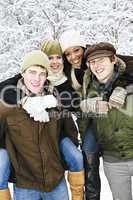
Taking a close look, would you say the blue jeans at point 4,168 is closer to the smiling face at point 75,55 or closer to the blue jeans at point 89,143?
the blue jeans at point 89,143

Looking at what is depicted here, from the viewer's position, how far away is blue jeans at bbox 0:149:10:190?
2719mm

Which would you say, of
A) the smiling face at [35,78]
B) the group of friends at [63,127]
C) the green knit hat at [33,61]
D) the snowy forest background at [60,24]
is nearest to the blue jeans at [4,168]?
the group of friends at [63,127]

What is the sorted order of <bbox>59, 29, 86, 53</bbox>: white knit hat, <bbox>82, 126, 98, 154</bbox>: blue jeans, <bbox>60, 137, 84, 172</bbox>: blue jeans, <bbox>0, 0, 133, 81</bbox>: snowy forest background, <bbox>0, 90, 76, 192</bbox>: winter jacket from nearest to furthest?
1. <bbox>0, 90, 76, 192</bbox>: winter jacket
2. <bbox>60, 137, 84, 172</bbox>: blue jeans
3. <bbox>82, 126, 98, 154</bbox>: blue jeans
4. <bbox>59, 29, 86, 53</bbox>: white knit hat
5. <bbox>0, 0, 133, 81</bbox>: snowy forest background

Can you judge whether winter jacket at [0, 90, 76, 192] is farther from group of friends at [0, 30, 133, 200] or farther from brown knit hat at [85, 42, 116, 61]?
brown knit hat at [85, 42, 116, 61]

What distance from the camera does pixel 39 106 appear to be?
270 cm

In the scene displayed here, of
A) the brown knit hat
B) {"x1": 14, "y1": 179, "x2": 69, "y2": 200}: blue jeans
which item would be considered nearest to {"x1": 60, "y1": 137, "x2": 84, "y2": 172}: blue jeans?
{"x1": 14, "y1": 179, "x2": 69, "y2": 200}: blue jeans

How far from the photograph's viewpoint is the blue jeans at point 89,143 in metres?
3.20

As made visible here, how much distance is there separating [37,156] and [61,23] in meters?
7.87

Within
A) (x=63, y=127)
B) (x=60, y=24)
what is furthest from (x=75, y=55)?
(x=60, y=24)

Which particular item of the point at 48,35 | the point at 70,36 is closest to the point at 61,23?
the point at 48,35

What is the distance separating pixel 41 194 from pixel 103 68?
0.93m

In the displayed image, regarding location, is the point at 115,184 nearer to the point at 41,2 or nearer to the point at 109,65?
the point at 109,65

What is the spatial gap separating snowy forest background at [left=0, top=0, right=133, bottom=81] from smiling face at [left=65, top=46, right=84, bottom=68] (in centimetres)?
663

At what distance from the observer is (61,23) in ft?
33.5
